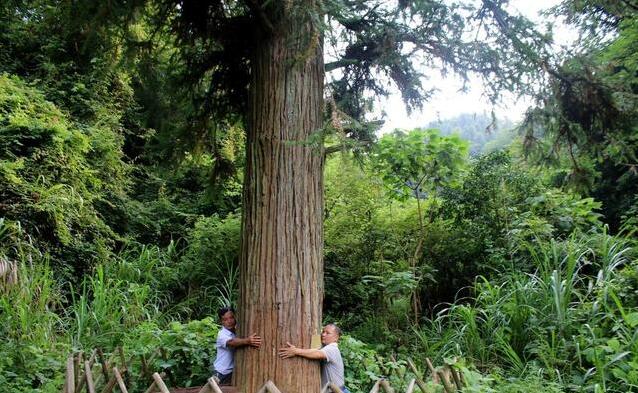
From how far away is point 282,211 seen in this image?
4.29 m

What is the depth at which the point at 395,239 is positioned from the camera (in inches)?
350

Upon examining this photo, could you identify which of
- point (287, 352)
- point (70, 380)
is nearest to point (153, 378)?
point (70, 380)

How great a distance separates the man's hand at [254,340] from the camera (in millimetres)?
4102

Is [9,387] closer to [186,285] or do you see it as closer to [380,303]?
[186,285]

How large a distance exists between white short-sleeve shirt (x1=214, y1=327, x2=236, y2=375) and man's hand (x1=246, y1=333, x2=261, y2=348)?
0.59 metres

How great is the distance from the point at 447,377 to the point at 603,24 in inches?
372

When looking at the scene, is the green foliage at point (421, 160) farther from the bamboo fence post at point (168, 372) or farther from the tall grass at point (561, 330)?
the bamboo fence post at point (168, 372)

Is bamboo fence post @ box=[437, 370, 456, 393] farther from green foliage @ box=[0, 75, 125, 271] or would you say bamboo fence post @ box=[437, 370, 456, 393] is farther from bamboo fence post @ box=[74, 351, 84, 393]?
green foliage @ box=[0, 75, 125, 271]

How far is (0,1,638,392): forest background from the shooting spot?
525 cm

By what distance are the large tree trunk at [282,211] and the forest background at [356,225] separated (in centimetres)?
45

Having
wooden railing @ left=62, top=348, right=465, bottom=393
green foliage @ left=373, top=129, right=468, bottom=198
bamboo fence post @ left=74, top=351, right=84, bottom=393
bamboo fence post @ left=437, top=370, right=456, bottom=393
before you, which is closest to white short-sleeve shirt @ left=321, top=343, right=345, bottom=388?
wooden railing @ left=62, top=348, right=465, bottom=393

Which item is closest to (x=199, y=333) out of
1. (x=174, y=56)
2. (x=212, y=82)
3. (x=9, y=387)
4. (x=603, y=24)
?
(x=9, y=387)

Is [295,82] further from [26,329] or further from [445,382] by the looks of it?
[26,329]

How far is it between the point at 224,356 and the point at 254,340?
2.48 feet
